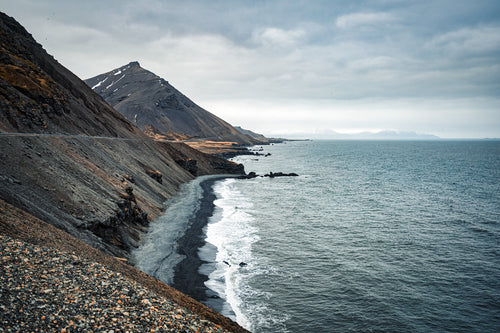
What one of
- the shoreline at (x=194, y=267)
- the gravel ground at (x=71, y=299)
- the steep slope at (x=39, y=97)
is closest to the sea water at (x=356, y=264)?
the shoreline at (x=194, y=267)

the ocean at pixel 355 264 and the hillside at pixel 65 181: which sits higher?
the hillside at pixel 65 181

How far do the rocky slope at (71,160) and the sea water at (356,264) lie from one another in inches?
403

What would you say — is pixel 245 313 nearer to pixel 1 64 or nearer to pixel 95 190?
pixel 95 190

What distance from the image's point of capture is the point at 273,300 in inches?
906

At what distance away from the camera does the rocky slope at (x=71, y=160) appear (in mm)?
25578

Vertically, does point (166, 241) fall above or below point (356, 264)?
above

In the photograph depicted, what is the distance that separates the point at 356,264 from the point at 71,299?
25141 millimetres

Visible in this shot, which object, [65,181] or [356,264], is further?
[65,181]

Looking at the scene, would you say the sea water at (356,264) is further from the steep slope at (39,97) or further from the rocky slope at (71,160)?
the steep slope at (39,97)

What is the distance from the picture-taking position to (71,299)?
1212 centimetres

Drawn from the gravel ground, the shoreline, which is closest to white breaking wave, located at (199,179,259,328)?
the shoreline

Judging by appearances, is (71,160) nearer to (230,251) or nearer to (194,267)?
(194,267)

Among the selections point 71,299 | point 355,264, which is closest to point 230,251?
point 355,264

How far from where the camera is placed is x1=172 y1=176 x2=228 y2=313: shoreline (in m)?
22.8
